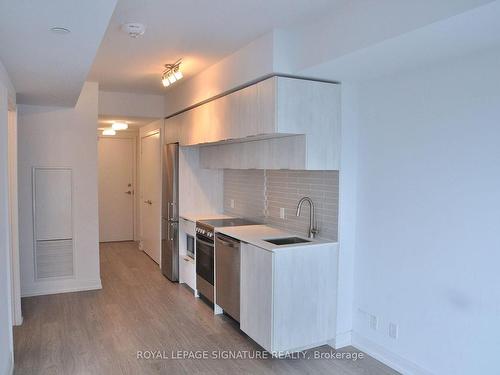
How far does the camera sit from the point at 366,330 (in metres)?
3.34

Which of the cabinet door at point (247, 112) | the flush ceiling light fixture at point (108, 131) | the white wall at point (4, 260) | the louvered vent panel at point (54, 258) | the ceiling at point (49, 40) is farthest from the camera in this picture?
the flush ceiling light fixture at point (108, 131)

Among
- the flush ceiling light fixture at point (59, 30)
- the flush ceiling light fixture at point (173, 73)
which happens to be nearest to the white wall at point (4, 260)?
the flush ceiling light fixture at point (59, 30)

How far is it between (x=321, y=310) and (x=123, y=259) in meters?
4.32

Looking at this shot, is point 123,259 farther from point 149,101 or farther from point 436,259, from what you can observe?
point 436,259

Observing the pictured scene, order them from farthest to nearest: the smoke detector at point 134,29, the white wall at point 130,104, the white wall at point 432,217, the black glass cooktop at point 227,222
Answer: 1. the white wall at point 130,104
2. the black glass cooktop at point 227,222
3. the smoke detector at point 134,29
4. the white wall at point 432,217

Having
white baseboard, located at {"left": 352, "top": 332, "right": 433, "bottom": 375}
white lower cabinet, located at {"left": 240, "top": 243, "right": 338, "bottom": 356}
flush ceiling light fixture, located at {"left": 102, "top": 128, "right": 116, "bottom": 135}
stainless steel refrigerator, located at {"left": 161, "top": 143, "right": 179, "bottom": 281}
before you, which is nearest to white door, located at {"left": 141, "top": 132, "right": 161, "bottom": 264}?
stainless steel refrigerator, located at {"left": 161, "top": 143, "right": 179, "bottom": 281}

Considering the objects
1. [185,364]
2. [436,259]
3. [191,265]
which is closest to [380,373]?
[436,259]

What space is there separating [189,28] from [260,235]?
1.87m

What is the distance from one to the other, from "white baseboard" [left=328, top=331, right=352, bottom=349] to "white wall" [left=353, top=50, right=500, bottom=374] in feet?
0.20

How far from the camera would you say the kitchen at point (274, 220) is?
3131 mm

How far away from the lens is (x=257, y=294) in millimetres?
3309

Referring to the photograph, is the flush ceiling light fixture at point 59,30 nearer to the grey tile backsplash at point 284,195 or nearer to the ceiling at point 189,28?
the ceiling at point 189,28

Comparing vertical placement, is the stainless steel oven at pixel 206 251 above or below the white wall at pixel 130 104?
below

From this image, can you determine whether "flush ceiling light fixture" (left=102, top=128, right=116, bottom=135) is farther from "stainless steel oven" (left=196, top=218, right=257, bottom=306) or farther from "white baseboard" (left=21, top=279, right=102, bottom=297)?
"stainless steel oven" (left=196, top=218, right=257, bottom=306)
